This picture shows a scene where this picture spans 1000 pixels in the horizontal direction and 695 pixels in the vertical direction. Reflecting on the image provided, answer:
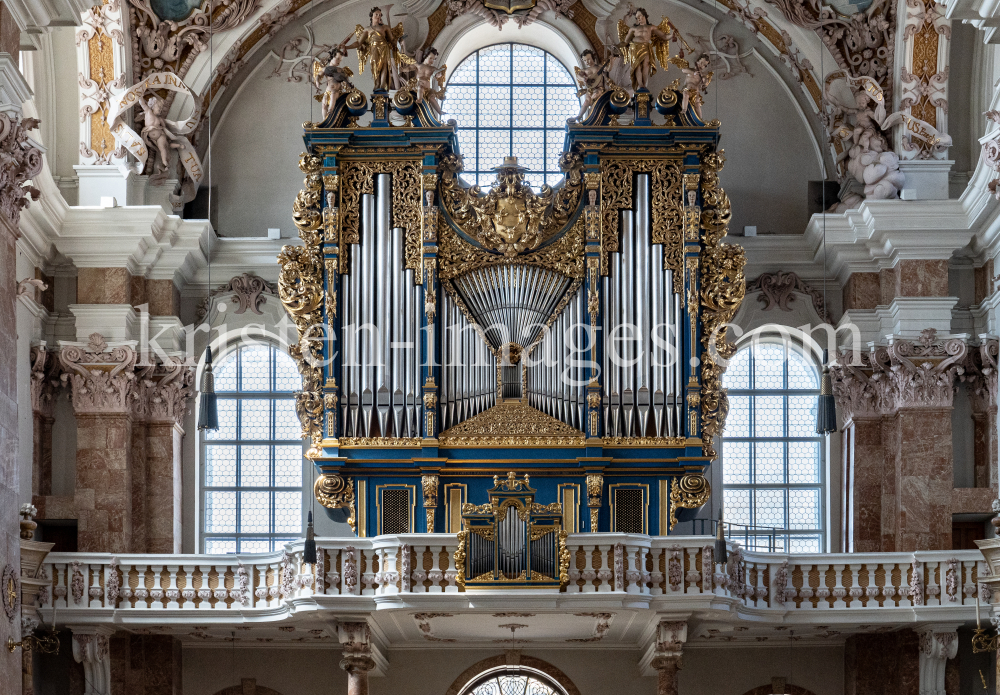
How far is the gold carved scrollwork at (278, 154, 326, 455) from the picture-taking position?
25000 mm

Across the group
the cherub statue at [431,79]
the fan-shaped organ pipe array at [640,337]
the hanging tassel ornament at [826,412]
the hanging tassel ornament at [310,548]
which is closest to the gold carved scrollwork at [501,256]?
the fan-shaped organ pipe array at [640,337]

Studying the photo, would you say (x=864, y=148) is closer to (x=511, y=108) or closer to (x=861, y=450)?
(x=861, y=450)

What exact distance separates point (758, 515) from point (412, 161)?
787 centimetres

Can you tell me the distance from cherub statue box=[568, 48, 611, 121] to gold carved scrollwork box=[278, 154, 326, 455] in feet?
12.7

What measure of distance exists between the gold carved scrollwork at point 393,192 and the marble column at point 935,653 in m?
9.09

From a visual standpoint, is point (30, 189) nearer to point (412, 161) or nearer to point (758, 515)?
point (412, 161)

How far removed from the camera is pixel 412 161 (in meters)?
25.9

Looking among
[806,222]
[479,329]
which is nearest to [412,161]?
[479,329]

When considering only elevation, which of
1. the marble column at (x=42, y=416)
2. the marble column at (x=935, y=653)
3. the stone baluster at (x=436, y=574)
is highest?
the marble column at (x=42, y=416)

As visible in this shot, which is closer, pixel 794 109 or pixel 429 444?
pixel 429 444

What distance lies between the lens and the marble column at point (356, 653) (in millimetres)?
23859

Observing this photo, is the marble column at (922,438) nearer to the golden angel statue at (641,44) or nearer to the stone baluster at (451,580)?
the golden angel statue at (641,44)

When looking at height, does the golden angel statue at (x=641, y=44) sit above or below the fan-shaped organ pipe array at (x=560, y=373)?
above

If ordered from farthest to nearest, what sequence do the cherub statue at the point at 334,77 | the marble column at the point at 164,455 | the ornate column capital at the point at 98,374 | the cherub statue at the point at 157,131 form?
the cherub statue at the point at 157,131
the marble column at the point at 164,455
the ornate column capital at the point at 98,374
the cherub statue at the point at 334,77
